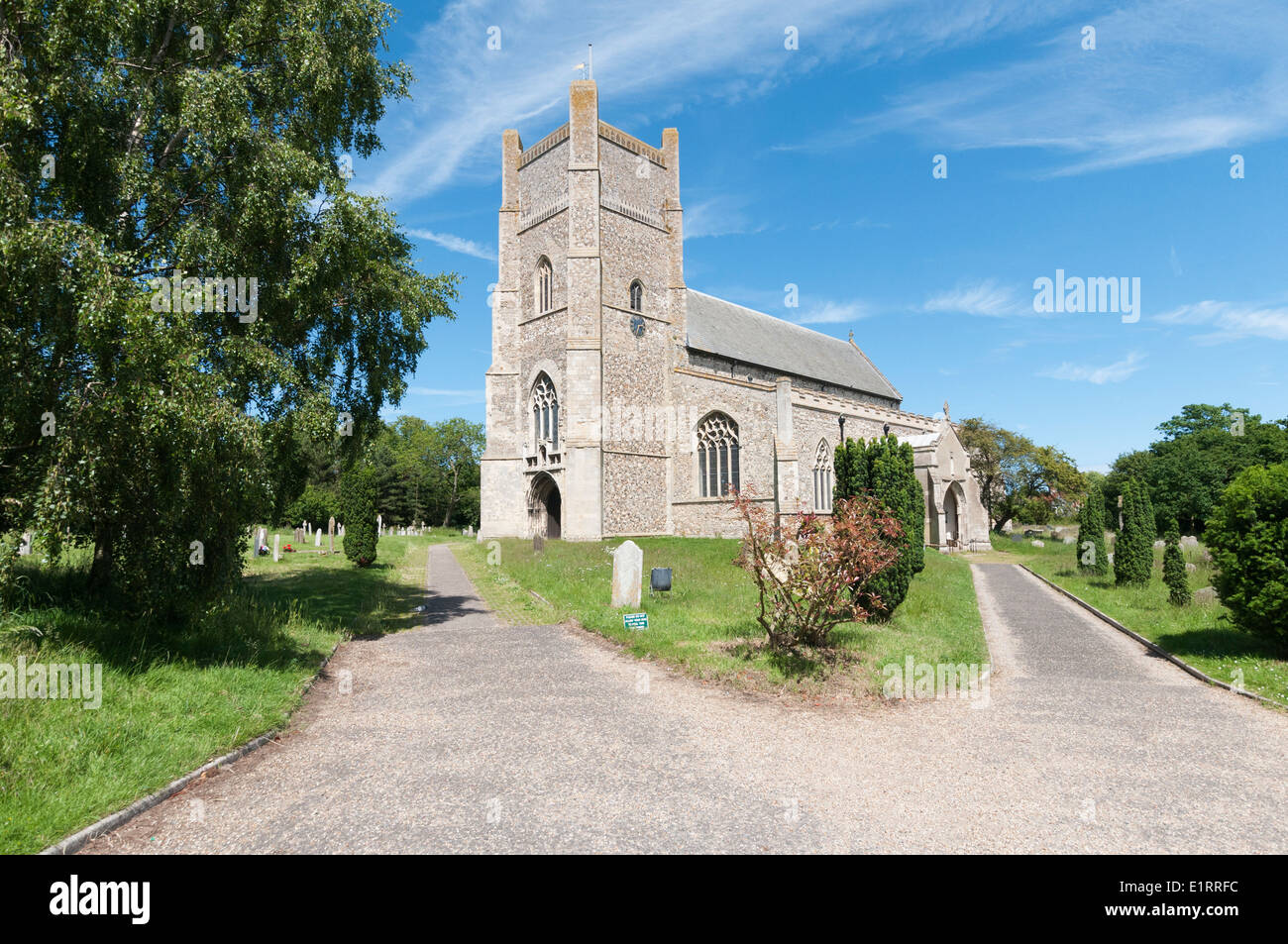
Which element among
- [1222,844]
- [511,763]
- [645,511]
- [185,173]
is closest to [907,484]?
[1222,844]

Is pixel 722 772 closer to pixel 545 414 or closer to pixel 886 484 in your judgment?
pixel 886 484

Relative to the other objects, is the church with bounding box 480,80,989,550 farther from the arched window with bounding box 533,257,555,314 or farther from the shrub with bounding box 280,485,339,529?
the shrub with bounding box 280,485,339,529

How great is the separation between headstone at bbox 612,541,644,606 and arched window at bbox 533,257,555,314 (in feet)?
65.6

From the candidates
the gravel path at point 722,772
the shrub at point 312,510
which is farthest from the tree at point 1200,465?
the shrub at point 312,510

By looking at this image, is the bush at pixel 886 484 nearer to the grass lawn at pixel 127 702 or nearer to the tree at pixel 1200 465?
the grass lawn at pixel 127 702

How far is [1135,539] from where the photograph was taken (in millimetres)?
17297

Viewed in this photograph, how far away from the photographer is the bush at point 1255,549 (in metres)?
8.19

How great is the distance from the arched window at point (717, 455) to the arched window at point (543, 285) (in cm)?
935

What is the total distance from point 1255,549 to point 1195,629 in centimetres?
335

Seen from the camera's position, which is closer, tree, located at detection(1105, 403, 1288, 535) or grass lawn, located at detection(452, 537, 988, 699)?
grass lawn, located at detection(452, 537, 988, 699)

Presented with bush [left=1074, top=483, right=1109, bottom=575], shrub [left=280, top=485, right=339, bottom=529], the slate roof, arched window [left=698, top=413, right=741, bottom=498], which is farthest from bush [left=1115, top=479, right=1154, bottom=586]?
shrub [left=280, top=485, right=339, bottom=529]

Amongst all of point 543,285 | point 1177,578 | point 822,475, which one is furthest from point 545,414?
point 1177,578

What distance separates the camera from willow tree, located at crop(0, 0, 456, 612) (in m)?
6.02
